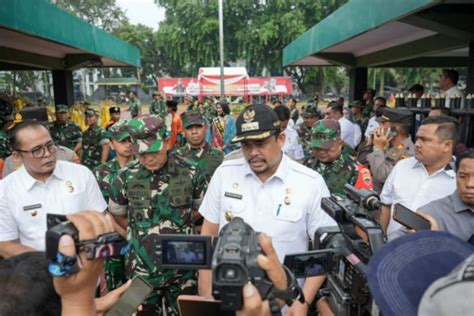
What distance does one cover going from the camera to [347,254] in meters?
1.58

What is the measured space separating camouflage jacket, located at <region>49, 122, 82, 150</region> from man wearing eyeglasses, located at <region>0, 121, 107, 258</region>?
4060mm

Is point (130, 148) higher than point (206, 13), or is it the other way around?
point (206, 13)

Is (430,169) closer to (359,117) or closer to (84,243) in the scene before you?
(84,243)

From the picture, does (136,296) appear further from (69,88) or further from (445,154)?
(69,88)

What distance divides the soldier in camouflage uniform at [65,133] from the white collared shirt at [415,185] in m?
5.01

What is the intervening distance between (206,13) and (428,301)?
39429 millimetres

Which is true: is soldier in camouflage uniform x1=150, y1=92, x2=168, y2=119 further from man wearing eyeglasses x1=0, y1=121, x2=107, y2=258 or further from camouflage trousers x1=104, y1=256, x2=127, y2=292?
man wearing eyeglasses x1=0, y1=121, x2=107, y2=258

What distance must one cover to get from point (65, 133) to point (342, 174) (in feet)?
15.9

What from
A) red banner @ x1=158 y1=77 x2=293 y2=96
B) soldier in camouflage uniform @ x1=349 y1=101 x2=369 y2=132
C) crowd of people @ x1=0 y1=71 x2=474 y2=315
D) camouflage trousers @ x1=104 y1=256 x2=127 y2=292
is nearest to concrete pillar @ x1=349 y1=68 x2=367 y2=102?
soldier in camouflage uniform @ x1=349 y1=101 x2=369 y2=132

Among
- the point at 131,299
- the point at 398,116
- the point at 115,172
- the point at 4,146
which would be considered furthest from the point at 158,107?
the point at 131,299

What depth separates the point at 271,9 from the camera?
38625mm

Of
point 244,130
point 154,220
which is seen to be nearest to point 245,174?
point 244,130

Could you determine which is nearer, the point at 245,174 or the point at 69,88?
the point at 245,174

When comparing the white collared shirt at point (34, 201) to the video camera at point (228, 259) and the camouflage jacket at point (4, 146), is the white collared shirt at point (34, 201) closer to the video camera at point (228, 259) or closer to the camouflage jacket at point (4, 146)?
the video camera at point (228, 259)
